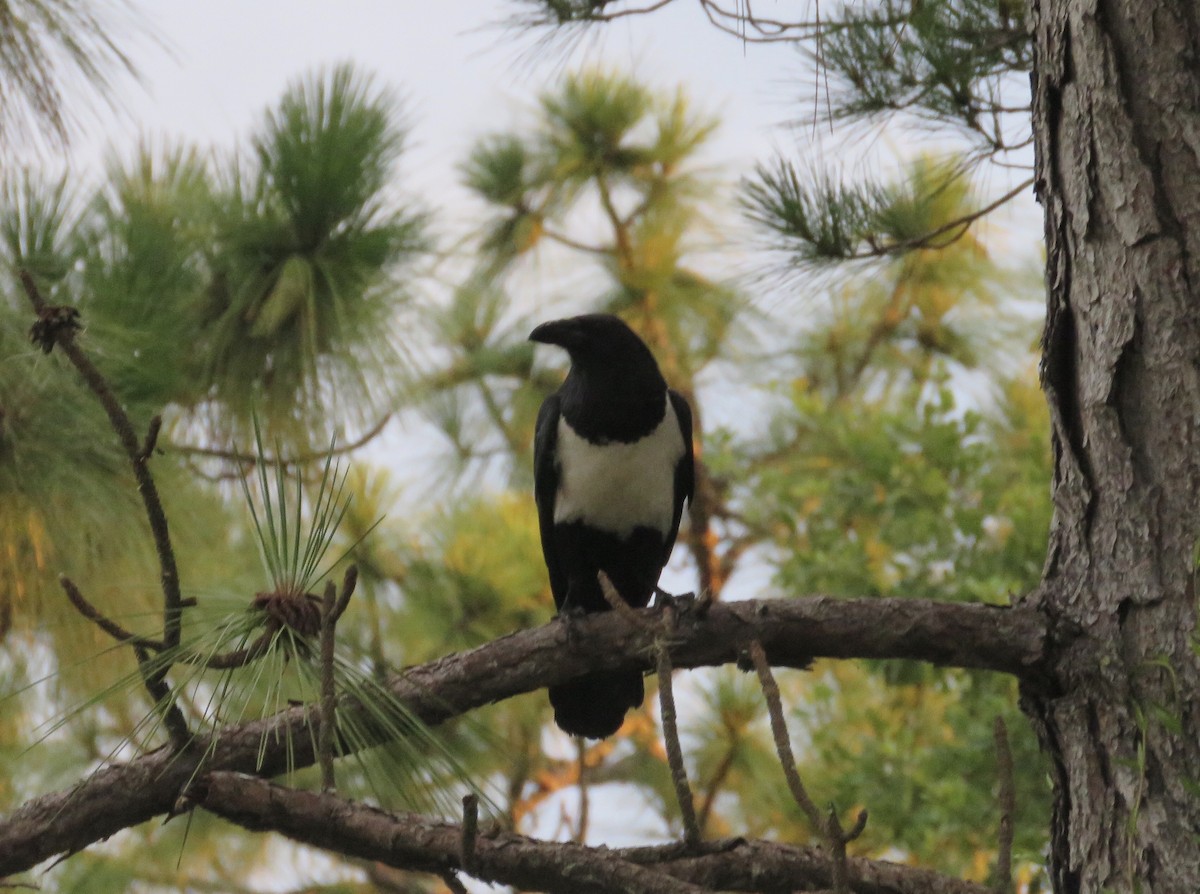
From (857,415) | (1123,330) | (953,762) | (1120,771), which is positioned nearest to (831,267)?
(1123,330)

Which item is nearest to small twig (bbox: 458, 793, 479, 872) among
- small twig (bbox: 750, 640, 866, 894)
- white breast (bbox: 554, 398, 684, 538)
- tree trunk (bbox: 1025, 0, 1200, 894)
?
small twig (bbox: 750, 640, 866, 894)

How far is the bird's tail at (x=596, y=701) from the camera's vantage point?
240cm

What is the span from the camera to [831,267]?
8.01 ft

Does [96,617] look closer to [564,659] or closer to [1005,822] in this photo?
[564,659]

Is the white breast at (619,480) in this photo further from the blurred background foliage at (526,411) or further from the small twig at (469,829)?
the small twig at (469,829)

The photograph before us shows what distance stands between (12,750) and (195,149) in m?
1.59

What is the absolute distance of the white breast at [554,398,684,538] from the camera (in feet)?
8.29

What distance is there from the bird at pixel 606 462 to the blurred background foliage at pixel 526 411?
28 centimetres

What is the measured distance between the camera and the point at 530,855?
4.73ft

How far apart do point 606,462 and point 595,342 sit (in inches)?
8.7

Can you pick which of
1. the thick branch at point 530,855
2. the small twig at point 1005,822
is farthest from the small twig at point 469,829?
the small twig at point 1005,822

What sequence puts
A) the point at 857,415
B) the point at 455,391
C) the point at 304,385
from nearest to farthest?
the point at 304,385 → the point at 857,415 → the point at 455,391

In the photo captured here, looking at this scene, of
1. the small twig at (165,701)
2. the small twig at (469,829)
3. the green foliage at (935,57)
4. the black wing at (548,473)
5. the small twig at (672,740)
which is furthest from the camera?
the black wing at (548,473)

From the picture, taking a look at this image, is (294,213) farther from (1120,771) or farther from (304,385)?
(1120,771)
